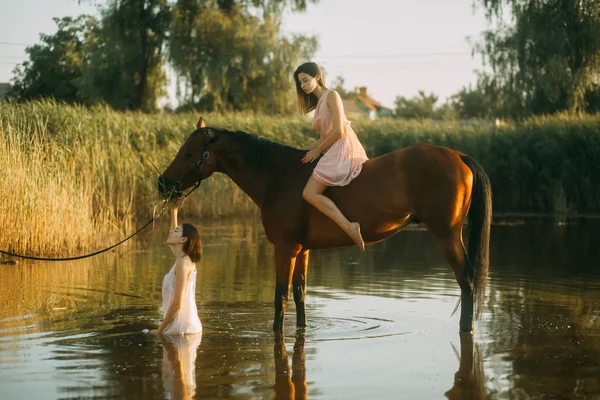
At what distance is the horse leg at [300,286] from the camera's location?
822 cm

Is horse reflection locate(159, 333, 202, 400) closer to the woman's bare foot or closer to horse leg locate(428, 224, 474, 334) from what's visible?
the woman's bare foot

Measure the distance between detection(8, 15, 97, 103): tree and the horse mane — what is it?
4465cm

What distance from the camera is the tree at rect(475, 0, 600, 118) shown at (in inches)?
1457

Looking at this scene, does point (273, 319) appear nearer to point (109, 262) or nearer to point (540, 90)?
point (109, 262)

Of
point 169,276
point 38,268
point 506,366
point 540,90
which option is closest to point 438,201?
point 506,366

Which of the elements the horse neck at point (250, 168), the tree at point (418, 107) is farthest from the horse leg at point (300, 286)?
the tree at point (418, 107)

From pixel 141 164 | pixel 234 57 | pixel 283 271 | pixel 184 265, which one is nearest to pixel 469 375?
pixel 283 271

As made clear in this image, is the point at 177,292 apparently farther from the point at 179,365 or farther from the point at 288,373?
the point at 288,373

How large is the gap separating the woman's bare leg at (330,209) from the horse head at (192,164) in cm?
99

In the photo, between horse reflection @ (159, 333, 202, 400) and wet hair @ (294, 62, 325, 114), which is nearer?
horse reflection @ (159, 333, 202, 400)

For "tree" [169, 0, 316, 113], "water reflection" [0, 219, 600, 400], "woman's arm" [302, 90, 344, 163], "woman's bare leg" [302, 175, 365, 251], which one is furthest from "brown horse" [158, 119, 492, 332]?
"tree" [169, 0, 316, 113]

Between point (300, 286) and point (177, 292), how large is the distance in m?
1.13

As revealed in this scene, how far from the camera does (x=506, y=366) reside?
6484mm

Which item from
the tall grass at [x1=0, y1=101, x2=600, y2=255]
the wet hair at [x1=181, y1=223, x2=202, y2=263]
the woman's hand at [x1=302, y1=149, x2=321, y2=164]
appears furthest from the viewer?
the tall grass at [x1=0, y1=101, x2=600, y2=255]
